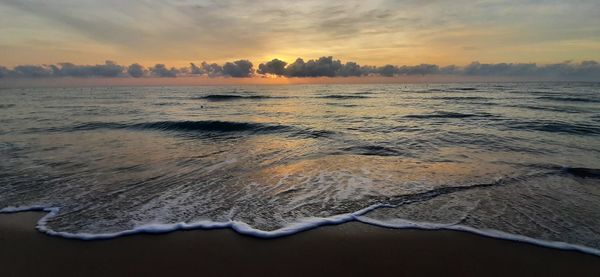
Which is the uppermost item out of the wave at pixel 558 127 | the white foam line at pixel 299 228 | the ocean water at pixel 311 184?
the wave at pixel 558 127

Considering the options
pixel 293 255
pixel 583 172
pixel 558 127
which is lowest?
pixel 293 255

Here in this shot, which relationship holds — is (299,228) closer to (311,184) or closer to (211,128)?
(311,184)

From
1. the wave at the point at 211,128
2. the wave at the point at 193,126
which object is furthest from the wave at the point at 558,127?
the wave at the point at 193,126

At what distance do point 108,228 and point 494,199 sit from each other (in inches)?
267

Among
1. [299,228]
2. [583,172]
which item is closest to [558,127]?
[583,172]

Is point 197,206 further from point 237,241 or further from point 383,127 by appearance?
point 383,127

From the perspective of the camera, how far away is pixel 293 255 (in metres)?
4.38

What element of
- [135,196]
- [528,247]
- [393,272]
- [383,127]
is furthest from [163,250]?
[383,127]

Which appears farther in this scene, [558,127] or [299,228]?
[558,127]

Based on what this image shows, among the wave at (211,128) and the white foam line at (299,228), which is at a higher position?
the wave at (211,128)

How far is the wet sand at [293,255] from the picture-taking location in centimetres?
399

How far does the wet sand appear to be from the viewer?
157 inches

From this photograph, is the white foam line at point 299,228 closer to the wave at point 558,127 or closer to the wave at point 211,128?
the wave at point 211,128

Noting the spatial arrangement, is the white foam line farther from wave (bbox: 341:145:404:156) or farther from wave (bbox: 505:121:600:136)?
wave (bbox: 505:121:600:136)
